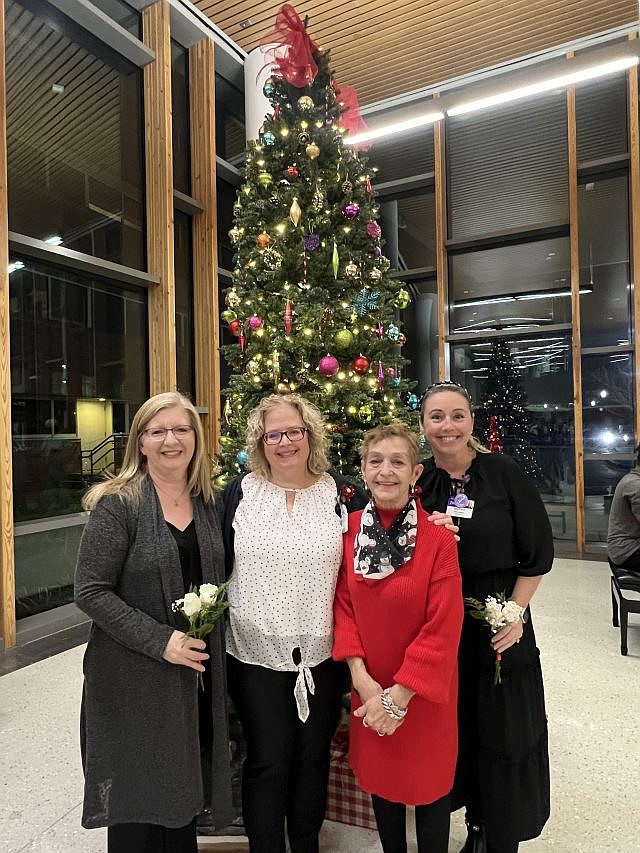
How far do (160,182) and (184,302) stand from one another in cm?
130

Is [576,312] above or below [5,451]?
above

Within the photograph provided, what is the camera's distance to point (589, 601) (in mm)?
4688

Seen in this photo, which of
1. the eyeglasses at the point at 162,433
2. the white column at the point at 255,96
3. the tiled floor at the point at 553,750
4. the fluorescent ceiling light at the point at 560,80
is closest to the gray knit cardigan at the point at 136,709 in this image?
the eyeglasses at the point at 162,433

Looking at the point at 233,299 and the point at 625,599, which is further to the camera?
the point at 625,599

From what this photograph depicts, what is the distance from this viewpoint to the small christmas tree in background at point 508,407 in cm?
686

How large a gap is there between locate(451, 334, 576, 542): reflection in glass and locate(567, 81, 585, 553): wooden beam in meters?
0.12

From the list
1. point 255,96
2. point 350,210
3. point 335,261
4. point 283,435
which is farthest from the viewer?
point 255,96

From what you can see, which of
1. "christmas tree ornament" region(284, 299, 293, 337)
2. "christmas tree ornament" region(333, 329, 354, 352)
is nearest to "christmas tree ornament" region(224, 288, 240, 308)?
"christmas tree ornament" region(284, 299, 293, 337)

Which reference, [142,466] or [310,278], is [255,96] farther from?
[142,466]

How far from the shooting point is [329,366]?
9.51 feet

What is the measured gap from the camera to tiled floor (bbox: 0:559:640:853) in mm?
2051

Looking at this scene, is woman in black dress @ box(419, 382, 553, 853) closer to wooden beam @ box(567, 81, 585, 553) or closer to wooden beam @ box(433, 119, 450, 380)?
wooden beam @ box(567, 81, 585, 553)

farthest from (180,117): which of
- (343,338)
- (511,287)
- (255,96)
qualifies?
(343,338)

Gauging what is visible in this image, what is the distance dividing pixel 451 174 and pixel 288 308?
5.43 metres
